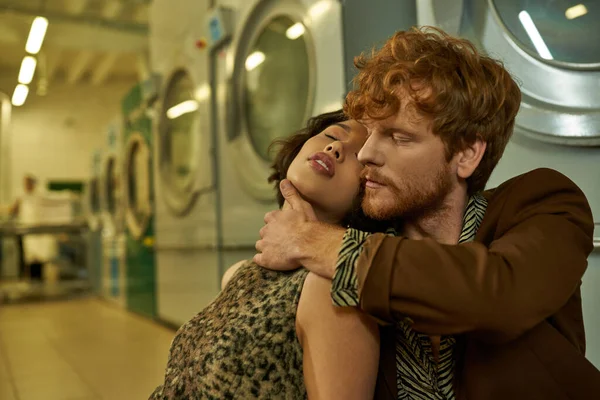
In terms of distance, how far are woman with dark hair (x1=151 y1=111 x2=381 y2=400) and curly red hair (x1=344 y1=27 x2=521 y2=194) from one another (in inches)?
5.9

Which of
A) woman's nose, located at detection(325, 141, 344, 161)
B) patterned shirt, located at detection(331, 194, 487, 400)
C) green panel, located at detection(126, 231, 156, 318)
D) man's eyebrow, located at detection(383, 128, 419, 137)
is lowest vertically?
green panel, located at detection(126, 231, 156, 318)

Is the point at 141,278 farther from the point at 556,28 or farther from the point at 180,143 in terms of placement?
the point at 556,28

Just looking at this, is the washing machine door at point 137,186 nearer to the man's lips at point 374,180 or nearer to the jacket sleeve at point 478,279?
the man's lips at point 374,180

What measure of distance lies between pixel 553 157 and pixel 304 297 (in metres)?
0.77

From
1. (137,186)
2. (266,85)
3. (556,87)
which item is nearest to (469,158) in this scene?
(556,87)

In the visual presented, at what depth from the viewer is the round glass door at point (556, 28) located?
131 cm

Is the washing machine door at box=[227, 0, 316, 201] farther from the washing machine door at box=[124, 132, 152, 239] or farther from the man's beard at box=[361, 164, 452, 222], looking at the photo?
the washing machine door at box=[124, 132, 152, 239]

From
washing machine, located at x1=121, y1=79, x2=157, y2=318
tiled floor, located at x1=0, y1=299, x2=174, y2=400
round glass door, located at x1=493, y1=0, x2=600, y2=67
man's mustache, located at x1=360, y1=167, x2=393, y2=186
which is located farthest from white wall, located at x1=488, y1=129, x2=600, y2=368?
washing machine, located at x1=121, y1=79, x2=157, y2=318

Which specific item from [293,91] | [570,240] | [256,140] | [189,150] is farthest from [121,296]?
[570,240]

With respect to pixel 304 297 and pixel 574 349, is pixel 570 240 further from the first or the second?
pixel 304 297

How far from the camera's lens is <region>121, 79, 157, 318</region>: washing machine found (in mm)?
4426

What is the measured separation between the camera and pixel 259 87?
2.67 m

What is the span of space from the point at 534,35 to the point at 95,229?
6.07m

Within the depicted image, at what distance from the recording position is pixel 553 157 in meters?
1.38
